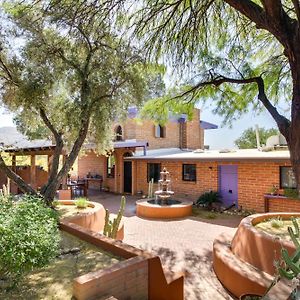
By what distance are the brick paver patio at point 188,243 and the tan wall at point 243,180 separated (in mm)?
1952

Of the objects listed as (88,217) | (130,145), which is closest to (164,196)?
(130,145)

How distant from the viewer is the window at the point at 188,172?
57.6ft

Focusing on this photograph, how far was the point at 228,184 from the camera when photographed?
15.6 metres

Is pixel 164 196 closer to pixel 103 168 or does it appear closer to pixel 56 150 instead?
pixel 56 150

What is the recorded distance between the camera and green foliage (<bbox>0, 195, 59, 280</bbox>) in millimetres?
3811

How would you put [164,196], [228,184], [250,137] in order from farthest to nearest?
[250,137] < [228,184] < [164,196]

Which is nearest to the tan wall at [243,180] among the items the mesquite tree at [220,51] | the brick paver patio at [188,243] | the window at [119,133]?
the brick paver patio at [188,243]

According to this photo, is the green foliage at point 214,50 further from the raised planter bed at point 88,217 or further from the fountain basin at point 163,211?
the fountain basin at point 163,211

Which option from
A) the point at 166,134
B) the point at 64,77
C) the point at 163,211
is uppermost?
the point at 64,77

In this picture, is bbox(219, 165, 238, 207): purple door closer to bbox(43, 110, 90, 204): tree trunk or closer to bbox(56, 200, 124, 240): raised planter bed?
bbox(56, 200, 124, 240): raised planter bed

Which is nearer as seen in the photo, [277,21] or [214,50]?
[277,21]

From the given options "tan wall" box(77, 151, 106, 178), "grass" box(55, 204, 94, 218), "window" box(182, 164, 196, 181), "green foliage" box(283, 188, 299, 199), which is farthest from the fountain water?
"tan wall" box(77, 151, 106, 178)

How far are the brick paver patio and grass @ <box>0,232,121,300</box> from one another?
83.1 inches

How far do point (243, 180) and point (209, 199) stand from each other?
2099 millimetres
